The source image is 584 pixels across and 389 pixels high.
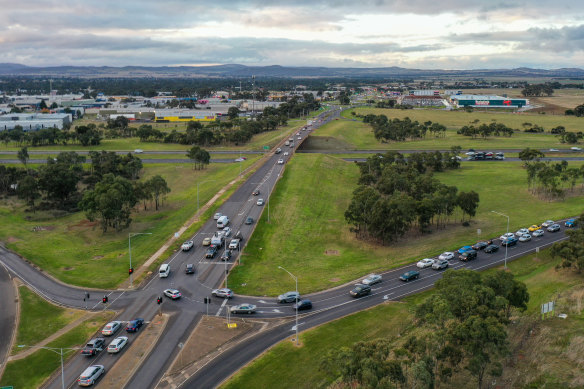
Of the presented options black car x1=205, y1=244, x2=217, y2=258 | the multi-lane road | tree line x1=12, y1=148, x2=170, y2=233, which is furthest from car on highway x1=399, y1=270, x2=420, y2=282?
tree line x1=12, y1=148, x2=170, y2=233

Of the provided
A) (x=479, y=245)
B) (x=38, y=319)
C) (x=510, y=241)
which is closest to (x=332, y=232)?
(x=479, y=245)

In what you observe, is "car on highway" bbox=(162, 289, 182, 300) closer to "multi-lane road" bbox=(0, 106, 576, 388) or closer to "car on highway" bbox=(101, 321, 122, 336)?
"multi-lane road" bbox=(0, 106, 576, 388)

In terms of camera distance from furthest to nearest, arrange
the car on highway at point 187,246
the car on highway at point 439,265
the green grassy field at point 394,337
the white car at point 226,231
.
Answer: the white car at point 226,231, the car on highway at point 187,246, the car on highway at point 439,265, the green grassy field at point 394,337

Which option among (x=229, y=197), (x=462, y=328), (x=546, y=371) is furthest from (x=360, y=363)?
(x=229, y=197)

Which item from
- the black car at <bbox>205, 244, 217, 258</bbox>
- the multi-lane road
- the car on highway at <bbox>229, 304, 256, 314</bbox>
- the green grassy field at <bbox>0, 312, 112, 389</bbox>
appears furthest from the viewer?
the black car at <bbox>205, 244, 217, 258</bbox>

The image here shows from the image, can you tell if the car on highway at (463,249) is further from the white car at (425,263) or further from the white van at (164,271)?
the white van at (164,271)

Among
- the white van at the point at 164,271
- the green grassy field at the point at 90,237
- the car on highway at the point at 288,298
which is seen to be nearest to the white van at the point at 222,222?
the green grassy field at the point at 90,237

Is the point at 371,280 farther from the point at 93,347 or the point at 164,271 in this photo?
the point at 93,347

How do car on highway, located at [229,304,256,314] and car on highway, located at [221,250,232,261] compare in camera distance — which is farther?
car on highway, located at [221,250,232,261]
